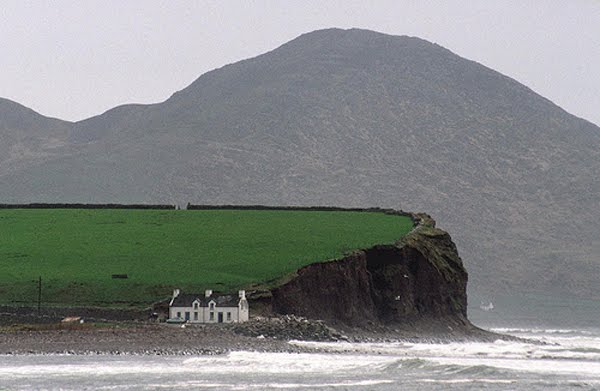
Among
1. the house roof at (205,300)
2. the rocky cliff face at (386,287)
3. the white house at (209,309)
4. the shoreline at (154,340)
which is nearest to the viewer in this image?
the shoreline at (154,340)

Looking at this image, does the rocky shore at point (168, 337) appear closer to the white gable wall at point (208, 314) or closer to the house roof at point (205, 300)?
the white gable wall at point (208, 314)

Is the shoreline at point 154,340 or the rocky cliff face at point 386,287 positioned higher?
the rocky cliff face at point 386,287

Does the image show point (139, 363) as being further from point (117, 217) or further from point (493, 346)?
point (117, 217)

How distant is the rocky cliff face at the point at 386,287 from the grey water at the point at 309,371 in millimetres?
12655

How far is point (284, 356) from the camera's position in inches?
3127

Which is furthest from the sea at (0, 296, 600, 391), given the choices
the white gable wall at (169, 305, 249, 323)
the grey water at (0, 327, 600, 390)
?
the white gable wall at (169, 305, 249, 323)

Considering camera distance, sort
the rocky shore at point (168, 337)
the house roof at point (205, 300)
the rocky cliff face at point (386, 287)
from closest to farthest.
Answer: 1. the rocky shore at point (168, 337)
2. the house roof at point (205, 300)
3. the rocky cliff face at point (386, 287)

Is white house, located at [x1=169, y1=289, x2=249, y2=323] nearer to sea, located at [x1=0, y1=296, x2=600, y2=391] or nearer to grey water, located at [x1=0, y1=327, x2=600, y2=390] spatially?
sea, located at [x1=0, y1=296, x2=600, y2=391]

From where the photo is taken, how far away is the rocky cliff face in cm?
10219

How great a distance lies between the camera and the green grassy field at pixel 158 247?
101250 mm

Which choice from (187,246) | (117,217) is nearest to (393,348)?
(187,246)

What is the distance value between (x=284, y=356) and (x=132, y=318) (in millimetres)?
17764

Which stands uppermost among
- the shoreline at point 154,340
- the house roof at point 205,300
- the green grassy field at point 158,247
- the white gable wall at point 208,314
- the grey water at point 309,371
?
the green grassy field at point 158,247

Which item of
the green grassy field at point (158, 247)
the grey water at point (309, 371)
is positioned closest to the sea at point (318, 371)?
the grey water at point (309, 371)
